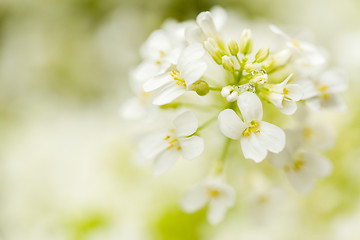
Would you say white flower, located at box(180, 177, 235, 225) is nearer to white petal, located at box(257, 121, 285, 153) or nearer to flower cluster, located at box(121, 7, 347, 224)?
flower cluster, located at box(121, 7, 347, 224)

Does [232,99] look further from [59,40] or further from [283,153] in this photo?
[59,40]

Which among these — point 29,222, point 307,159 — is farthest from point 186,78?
point 29,222

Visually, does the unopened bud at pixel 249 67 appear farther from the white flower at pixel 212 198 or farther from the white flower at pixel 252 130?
the white flower at pixel 212 198

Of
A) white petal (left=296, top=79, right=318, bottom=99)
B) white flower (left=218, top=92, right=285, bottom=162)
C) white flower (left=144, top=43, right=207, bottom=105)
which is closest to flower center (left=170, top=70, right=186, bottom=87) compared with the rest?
white flower (left=144, top=43, right=207, bottom=105)

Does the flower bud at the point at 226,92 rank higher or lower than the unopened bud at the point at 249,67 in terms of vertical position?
lower

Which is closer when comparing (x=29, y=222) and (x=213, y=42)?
(x=213, y=42)

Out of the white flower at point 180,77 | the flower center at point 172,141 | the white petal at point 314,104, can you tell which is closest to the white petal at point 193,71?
the white flower at point 180,77
